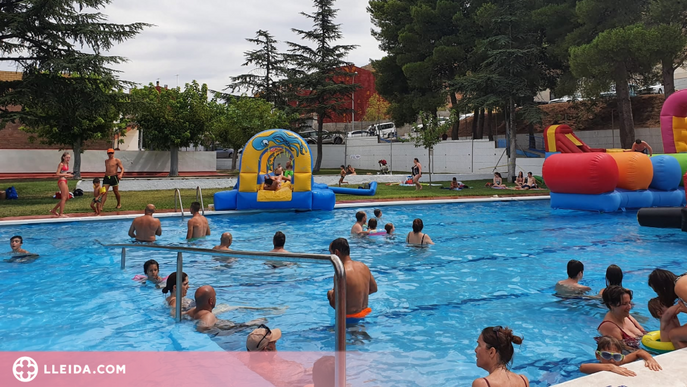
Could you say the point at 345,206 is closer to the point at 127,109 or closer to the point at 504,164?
the point at 127,109

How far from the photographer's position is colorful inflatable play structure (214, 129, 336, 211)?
16.2 m

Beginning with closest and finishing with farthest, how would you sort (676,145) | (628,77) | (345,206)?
(676,145)
(345,206)
(628,77)

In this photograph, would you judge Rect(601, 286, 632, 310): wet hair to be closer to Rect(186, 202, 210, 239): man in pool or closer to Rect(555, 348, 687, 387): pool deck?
Rect(555, 348, 687, 387): pool deck

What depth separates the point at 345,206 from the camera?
18078 millimetres

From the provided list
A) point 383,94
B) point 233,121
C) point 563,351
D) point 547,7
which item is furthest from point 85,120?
point 563,351

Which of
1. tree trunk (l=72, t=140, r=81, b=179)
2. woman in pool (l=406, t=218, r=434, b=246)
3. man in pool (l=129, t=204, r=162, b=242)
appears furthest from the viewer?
tree trunk (l=72, t=140, r=81, b=179)

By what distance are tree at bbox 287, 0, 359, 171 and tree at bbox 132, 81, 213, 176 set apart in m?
7.53

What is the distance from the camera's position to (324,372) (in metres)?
3.40

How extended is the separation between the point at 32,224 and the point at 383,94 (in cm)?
3091

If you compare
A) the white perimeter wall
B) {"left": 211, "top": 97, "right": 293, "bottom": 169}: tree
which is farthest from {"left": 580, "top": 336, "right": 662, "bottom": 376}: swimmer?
the white perimeter wall

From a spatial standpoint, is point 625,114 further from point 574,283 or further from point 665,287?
point 665,287

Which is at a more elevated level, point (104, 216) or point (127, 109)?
point (127, 109)

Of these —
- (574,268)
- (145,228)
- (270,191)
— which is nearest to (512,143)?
(270,191)

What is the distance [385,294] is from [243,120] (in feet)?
85.0
